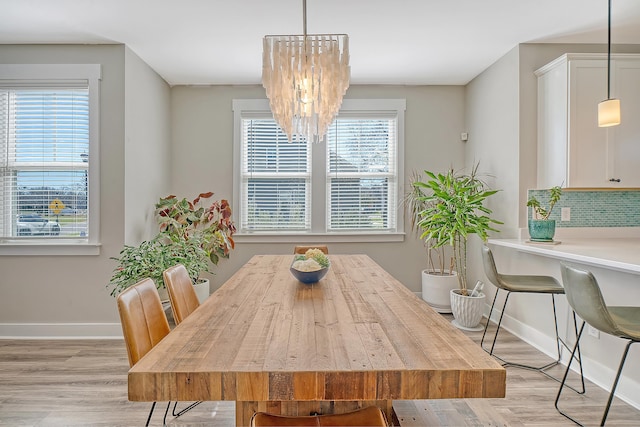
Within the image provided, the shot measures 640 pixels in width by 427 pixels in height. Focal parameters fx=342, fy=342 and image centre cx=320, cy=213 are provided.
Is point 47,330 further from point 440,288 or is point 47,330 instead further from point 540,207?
point 540,207

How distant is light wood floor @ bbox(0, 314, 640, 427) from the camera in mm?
1940

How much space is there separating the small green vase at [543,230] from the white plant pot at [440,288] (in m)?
1.05

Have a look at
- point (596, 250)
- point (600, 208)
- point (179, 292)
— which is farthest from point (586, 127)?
point (179, 292)

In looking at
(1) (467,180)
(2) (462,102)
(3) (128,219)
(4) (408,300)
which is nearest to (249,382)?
(4) (408,300)

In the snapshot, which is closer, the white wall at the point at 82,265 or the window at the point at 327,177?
the white wall at the point at 82,265

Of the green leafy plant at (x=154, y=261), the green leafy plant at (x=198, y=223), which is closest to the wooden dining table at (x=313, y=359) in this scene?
the green leafy plant at (x=154, y=261)

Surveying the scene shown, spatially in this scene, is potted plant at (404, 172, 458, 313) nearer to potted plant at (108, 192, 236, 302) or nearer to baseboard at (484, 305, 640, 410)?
baseboard at (484, 305, 640, 410)

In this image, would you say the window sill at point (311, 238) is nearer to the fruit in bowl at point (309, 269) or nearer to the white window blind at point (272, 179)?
the white window blind at point (272, 179)

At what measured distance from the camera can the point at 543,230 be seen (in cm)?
275

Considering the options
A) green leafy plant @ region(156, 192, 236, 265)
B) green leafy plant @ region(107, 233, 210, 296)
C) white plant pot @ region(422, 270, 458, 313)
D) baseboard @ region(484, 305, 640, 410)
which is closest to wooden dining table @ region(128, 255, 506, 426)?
green leafy plant @ region(107, 233, 210, 296)

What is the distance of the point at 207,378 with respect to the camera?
88cm

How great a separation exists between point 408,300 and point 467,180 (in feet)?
7.62

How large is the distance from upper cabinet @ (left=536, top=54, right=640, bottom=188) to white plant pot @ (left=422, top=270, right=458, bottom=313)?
4.65 ft

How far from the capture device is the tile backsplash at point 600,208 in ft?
9.91
